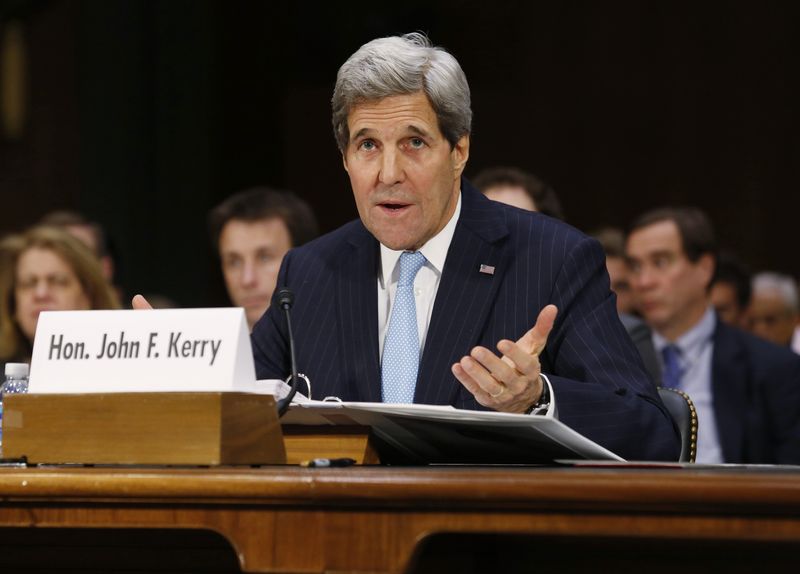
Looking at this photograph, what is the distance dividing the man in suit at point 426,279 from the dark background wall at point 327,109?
172 inches

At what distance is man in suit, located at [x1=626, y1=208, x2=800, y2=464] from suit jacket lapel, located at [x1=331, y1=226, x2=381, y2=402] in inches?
80.5

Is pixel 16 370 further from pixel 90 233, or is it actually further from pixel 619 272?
pixel 619 272

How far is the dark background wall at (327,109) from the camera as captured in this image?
6.65 metres

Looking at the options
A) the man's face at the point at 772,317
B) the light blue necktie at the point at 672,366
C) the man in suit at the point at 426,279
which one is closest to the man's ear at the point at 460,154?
the man in suit at the point at 426,279

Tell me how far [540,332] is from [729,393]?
2.65 meters

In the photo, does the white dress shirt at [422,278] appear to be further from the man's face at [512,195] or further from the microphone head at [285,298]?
the man's face at [512,195]

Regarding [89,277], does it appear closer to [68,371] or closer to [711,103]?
[68,371]

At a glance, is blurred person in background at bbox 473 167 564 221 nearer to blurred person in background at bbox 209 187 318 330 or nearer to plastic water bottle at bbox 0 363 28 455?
blurred person in background at bbox 209 187 318 330

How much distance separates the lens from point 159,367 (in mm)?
1493

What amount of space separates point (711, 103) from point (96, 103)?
Answer: 10.9 feet

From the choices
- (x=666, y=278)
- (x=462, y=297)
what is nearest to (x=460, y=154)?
(x=462, y=297)

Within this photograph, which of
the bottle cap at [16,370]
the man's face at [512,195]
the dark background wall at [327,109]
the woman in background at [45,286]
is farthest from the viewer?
the dark background wall at [327,109]

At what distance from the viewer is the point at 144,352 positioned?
151cm

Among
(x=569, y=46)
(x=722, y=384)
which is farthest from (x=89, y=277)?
(x=569, y=46)
